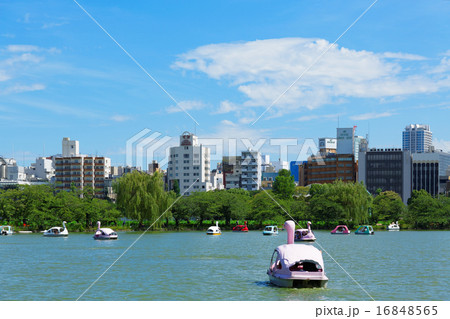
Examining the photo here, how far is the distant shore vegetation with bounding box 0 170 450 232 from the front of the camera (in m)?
67.5

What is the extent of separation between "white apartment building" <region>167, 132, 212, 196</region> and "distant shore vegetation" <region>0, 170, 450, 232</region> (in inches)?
1787

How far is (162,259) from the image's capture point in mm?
33531

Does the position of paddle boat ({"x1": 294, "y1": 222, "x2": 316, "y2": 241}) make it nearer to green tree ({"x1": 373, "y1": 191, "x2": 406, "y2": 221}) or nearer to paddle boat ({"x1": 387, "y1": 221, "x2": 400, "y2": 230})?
paddle boat ({"x1": 387, "y1": 221, "x2": 400, "y2": 230})

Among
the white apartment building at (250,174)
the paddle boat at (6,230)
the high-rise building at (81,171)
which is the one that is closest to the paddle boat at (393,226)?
the paddle boat at (6,230)

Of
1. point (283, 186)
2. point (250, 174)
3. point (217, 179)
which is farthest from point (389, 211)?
point (217, 179)

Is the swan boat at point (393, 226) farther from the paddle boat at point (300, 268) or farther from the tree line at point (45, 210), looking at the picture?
the paddle boat at point (300, 268)

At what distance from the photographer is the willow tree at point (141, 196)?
66.4m

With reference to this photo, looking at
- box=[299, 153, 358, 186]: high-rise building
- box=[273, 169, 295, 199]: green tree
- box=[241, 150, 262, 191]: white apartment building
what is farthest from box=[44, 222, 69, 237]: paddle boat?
box=[299, 153, 358, 186]: high-rise building

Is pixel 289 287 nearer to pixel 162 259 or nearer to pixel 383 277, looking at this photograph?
pixel 383 277

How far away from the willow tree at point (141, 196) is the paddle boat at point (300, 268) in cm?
4650

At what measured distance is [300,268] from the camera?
20.7m

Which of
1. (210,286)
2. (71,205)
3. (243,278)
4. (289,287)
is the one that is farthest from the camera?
(71,205)
